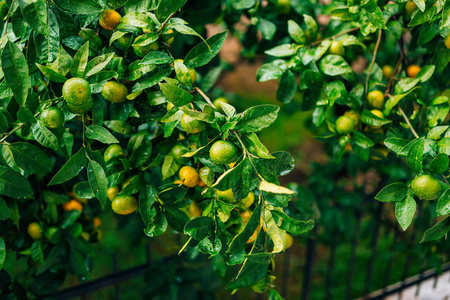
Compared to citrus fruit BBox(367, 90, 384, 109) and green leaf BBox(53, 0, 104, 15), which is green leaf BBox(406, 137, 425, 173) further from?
green leaf BBox(53, 0, 104, 15)

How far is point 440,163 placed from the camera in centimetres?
81

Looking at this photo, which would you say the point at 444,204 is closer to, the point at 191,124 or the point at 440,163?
the point at 440,163

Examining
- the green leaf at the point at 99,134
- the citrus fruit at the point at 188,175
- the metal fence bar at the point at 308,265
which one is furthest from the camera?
the metal fence bar at the point at 308,265

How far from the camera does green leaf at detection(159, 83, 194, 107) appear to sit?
759 millimetres

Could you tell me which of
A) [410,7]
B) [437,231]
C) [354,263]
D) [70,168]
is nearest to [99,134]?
[70,168]

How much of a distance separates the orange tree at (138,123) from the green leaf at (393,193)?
197 mm

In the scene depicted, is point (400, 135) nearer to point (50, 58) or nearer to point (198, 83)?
point (198, 83)

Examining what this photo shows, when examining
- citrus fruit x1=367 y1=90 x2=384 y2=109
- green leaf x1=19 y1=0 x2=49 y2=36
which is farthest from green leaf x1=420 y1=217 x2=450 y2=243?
green leaf x1=19 y1=0 x2=49 y2=36

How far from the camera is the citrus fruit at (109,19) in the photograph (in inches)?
33.8

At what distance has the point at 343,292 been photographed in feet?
8.94

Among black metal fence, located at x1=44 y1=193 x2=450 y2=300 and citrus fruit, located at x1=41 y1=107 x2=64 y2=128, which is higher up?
citrus fruit, located at x1=41 y1=107 x2=64 y2=128

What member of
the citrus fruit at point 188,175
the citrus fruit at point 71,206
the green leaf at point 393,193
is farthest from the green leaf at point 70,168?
the green leaf at point 393,193

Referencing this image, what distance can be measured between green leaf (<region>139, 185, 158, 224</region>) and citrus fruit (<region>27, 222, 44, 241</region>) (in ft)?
1.43

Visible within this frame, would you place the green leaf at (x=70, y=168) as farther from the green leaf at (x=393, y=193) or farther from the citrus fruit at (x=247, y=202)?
the green leaf at (x=393, y=193)
